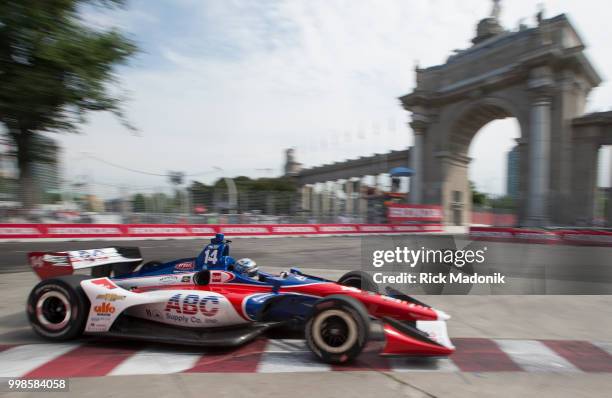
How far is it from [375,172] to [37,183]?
37.9m

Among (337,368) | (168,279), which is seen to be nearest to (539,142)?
(337,368)

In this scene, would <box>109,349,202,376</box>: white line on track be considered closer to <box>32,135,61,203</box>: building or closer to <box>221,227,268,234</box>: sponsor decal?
<box>32,135,61,203</box>: building

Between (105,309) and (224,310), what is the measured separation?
1.24 meters

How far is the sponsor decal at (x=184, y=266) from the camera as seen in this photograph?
4988mm

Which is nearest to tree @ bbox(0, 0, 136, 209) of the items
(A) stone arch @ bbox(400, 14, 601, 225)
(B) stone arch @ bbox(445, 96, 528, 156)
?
(A) stone arch @ bbox(400, 14, 601, 225)

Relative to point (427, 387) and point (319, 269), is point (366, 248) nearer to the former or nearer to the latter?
point (427, 387)

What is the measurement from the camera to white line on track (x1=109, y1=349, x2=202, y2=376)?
377 centimetres

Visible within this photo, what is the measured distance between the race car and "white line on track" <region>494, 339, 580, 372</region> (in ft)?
2.45

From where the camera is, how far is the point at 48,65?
897 centimetres

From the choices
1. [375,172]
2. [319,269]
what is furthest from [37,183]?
[375,172]

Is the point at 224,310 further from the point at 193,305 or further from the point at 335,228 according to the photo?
the point at 335,228

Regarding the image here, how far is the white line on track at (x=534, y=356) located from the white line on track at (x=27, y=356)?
15.0ft

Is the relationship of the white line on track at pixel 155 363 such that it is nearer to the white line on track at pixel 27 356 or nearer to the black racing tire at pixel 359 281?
the white line on track at pixel 27 356

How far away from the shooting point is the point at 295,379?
366 cm
